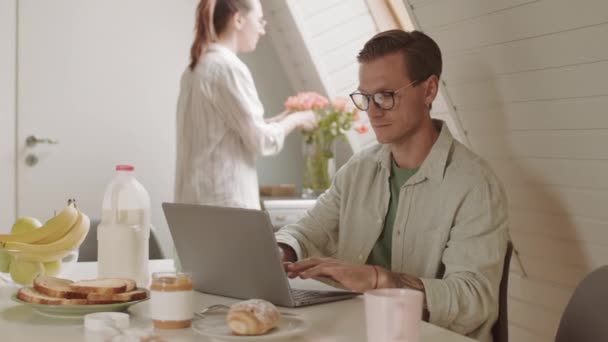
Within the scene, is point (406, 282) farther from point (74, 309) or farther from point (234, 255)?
point (74, 309)

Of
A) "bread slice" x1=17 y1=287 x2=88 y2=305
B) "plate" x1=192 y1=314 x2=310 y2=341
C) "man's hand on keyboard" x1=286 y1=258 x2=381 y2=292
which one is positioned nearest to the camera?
"plate" x1=192 y1=314 x2=310 y2=341

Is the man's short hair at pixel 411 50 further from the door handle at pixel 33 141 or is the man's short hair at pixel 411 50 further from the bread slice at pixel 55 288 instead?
the door handle at pixel 33 141

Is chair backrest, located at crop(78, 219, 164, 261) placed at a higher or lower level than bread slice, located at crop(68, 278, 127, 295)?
higher

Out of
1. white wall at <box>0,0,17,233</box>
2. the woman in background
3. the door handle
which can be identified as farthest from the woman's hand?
white wall at <box>0,0,17,233</box>

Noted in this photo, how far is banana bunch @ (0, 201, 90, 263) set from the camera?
66.8 inches

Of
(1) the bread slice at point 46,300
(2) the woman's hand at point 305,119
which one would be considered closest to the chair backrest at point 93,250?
(1) the bread slice at point 46,300

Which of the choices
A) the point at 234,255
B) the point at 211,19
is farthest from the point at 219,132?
the point at 234,255

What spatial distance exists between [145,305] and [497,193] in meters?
0.78

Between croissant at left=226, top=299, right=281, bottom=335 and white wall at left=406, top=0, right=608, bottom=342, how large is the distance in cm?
87

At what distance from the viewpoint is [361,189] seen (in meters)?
2.06

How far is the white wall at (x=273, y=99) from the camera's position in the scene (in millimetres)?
3967

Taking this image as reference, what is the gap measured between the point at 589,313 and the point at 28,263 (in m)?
1.10

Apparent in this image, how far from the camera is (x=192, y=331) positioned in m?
1.35

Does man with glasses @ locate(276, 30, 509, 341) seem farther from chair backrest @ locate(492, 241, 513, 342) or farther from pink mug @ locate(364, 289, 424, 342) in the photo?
pink mug @ locate(364, 289, 424, 342)
